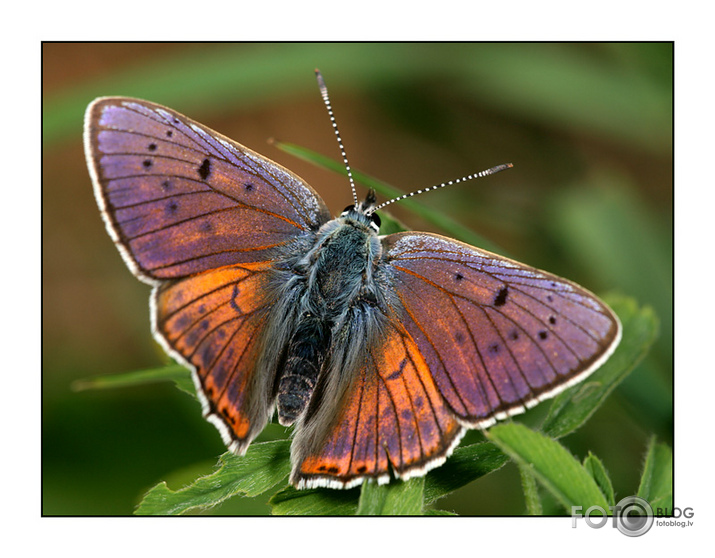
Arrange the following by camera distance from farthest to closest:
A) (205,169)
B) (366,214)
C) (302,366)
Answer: (366,214) < (205,169) < (302,366)

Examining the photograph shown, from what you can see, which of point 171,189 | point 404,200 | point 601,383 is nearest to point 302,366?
point 171,189

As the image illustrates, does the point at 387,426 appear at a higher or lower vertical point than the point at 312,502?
higher

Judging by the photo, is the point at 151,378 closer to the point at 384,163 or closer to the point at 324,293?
the point at 324,293

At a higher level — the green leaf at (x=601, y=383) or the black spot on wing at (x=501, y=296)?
the black spot on wing at (x=501, y=296)

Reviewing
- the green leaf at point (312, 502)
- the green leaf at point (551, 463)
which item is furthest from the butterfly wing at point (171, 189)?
the green leaf at point (551, 463)

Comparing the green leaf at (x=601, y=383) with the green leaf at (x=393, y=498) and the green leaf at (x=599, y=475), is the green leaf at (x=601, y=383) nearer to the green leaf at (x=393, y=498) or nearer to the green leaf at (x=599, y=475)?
the green leaf at (x=599, y=475)

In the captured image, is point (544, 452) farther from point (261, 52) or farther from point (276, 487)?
point (261, 52)

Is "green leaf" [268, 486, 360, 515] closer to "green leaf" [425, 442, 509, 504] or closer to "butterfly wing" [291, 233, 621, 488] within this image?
"butterfly wing" [291, 233, 621, 488]
